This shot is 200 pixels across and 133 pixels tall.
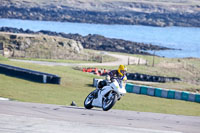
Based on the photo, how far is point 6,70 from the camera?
34.9m

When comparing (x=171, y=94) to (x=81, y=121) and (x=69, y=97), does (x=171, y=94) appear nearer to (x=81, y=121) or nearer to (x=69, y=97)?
(x=69, y=97)

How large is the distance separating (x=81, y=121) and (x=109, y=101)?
7.29ft

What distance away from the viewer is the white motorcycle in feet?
55.6

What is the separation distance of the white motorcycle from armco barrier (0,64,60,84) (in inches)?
529

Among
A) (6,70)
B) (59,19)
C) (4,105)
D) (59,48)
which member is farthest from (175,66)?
(59,19)

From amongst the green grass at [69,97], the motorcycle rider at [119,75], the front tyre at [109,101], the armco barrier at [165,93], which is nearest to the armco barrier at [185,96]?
the armco barrier at [165,93]

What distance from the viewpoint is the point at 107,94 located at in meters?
17.7

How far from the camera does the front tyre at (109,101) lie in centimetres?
1706

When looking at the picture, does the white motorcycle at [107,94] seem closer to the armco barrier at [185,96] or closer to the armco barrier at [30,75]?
the armco barrier at [185,96]

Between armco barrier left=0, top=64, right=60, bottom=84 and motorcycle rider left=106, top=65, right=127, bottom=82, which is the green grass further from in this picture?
motorcycle rider left=106, top=65, right=127, bottom=82

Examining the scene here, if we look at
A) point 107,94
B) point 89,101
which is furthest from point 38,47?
point 107,94

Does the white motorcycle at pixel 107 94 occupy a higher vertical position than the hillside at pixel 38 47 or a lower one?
higher

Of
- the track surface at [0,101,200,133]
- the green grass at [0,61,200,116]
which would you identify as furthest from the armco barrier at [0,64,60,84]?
the track surface at [0,101,200,133]

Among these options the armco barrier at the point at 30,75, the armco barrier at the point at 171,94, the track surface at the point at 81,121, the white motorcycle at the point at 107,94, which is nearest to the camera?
the track surface at the point at 81,121
